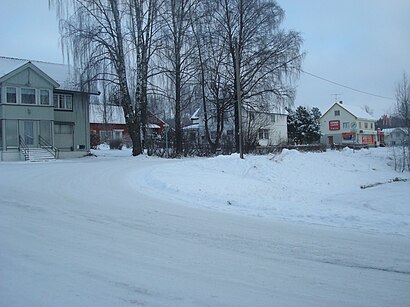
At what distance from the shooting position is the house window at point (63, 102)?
37781 mm

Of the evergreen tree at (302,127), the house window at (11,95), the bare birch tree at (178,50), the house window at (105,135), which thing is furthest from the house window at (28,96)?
the evergreen tree at (302,127)

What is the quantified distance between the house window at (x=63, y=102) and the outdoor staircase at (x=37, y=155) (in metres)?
5.92

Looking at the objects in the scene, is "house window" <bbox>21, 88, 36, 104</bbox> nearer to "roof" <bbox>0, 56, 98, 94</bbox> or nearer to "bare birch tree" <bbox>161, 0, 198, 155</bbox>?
"roof" <bbox>0, 56, 98, 94</bbox>

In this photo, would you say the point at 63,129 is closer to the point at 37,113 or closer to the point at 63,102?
the point at 63,102

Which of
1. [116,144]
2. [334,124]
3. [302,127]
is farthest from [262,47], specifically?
[334,124]

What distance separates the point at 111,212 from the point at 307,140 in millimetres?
64191

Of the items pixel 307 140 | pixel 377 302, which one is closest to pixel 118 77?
pixel 377 302

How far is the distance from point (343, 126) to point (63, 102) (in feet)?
221

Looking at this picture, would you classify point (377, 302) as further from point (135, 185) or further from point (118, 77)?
point (118, 77)

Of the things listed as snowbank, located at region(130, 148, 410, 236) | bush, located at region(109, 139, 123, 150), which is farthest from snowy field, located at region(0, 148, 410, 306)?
bush, located at region(109, 139, 123, 150)

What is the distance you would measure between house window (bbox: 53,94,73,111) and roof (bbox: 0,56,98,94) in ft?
4.49

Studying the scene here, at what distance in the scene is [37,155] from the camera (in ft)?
106

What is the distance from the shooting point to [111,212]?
10.2 m

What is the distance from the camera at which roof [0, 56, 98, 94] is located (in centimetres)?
3319
